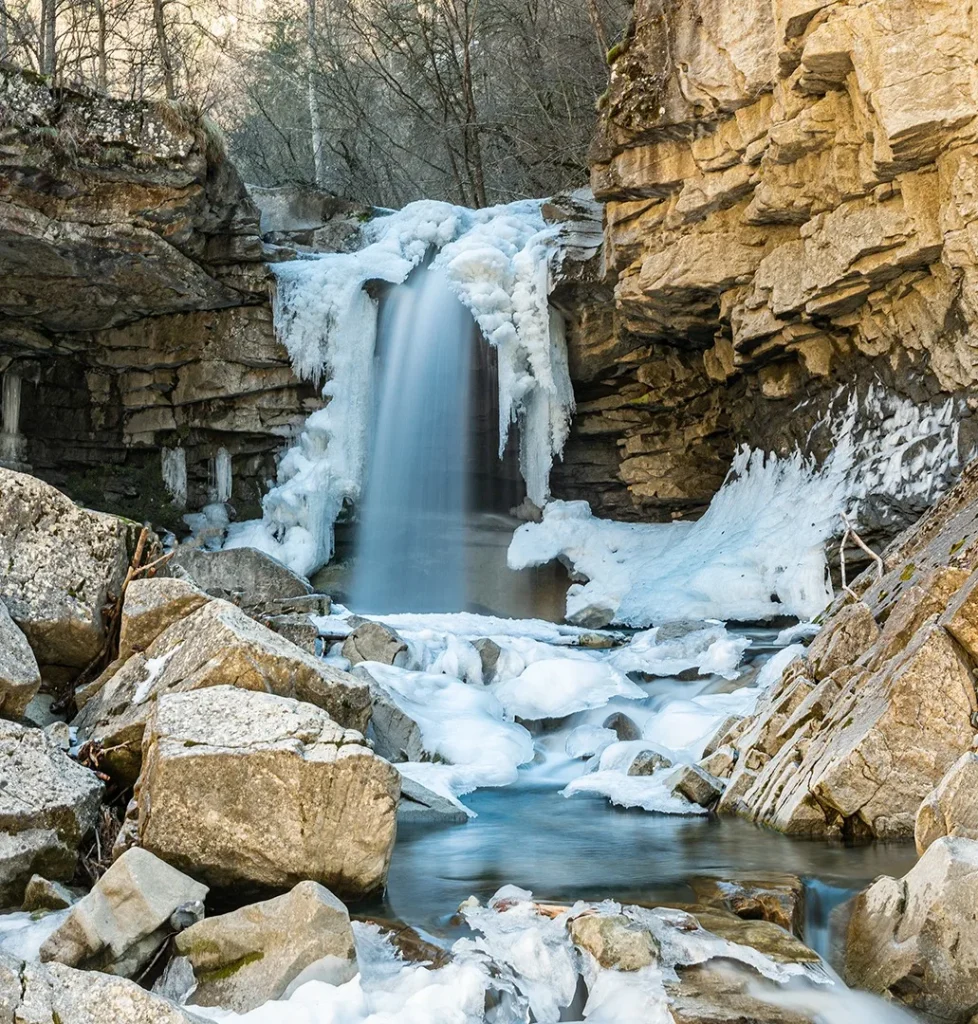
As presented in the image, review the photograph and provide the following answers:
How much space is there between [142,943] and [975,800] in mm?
2975

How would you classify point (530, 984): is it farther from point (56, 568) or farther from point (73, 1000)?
point (56, 568)

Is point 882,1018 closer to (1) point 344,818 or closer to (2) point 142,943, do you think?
(1) point 344,818

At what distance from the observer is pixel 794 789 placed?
17.8 feet

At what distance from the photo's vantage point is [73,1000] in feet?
8.64

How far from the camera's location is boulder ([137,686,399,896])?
409cm

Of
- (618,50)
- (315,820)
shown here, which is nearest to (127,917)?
(315,820)

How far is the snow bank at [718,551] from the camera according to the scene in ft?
39.8

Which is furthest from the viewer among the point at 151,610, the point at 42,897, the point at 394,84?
the point at 394,84

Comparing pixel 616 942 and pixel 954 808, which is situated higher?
pixel 954 808

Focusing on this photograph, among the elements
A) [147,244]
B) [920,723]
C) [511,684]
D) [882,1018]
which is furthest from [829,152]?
[882,1018]

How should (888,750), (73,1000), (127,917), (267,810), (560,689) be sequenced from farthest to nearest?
(560,689) → (888,750) → (267,810) → (127,917) → (73,1000)

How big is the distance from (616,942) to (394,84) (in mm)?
20294

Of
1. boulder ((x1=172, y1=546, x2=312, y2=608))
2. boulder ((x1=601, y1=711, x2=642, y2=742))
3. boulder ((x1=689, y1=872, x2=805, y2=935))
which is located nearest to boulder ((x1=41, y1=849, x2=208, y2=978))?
boulder ((x1=689, y1=872, x2=805, y2=935))

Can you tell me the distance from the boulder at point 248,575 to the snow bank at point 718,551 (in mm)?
3940
